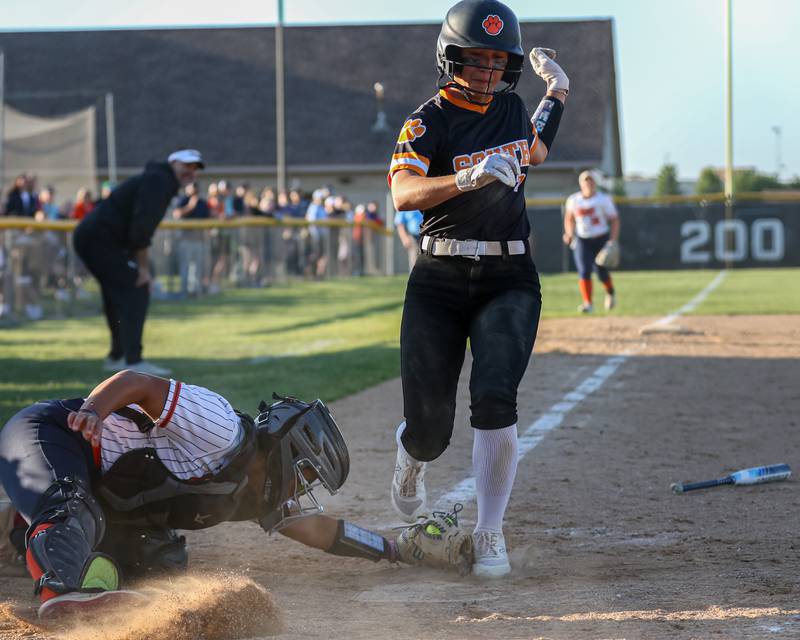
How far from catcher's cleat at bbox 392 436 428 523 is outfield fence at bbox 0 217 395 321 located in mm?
12445

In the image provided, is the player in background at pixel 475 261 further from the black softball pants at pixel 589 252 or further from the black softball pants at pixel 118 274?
the black softball pants at pixel 589 252

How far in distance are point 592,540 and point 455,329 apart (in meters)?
1.09

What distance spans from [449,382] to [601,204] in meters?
13.8

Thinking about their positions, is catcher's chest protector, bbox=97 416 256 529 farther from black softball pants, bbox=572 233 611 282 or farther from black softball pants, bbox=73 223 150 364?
black softball pants, bbox=572 233 611 282

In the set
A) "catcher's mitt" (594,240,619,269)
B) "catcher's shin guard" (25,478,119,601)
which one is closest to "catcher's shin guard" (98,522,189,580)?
"catcher's shin guard" (25,478,119,601)

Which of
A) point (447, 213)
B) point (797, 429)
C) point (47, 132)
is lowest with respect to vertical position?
point (797, 429)

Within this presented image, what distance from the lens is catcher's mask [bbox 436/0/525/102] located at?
4.96 metres

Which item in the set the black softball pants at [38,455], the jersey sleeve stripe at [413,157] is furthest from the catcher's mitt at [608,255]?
the black softball pants at [38,455]

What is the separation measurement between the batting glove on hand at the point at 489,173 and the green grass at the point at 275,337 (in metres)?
4.66

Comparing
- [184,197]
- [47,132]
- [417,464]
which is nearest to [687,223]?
[184,197]

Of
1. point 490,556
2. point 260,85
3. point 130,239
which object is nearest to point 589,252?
point 130,239

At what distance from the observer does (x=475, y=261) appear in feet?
16.6

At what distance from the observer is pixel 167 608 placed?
12.7ft

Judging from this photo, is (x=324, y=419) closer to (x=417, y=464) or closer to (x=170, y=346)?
(x=417, y=464)
